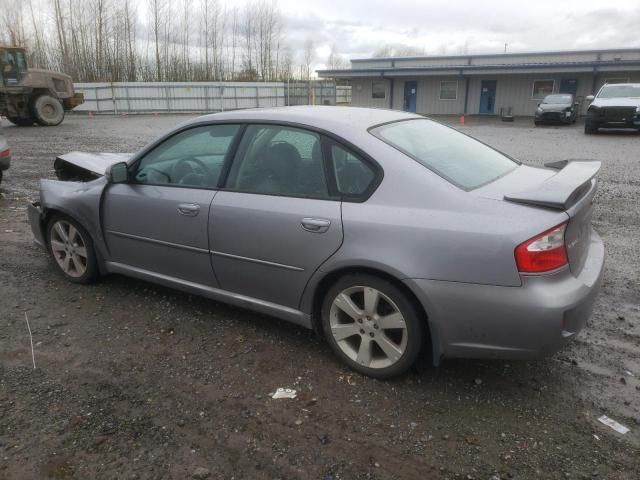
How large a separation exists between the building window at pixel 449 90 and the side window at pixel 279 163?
1284 inches

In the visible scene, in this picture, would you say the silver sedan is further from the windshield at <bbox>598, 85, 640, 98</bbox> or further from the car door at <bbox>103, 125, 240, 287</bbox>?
the windshield at <bbox>598, 85, 640, 98</bbox>

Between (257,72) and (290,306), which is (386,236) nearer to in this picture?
(290,306)

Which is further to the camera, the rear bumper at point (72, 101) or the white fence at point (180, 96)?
the white fence at point (180, 96)

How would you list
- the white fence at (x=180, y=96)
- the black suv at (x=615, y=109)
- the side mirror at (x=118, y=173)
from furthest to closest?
Answer: the white fence at (x=180, y=96) → the black suv at (x=615, y=109) → the side mirror at (x=118, y=173)

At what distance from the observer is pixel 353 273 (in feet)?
9.30

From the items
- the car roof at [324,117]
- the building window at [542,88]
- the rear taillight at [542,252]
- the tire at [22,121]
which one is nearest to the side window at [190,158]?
the car roof at [324,117]

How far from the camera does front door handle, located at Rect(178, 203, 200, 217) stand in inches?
132

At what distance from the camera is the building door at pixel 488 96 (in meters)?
32.1

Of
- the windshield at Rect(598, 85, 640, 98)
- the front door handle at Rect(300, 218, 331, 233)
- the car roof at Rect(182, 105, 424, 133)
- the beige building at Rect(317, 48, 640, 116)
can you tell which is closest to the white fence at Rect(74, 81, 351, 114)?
the beige building at Rect(317, 48, 640, 116)

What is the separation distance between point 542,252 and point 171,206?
2387 mm

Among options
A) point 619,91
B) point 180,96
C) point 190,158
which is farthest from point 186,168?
point 180,96

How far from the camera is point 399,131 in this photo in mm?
3188

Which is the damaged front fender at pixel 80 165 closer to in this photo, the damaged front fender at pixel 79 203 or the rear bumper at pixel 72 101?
the damaged front fender at pixel 79 203

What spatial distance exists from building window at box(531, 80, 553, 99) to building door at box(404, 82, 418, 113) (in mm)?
7498
